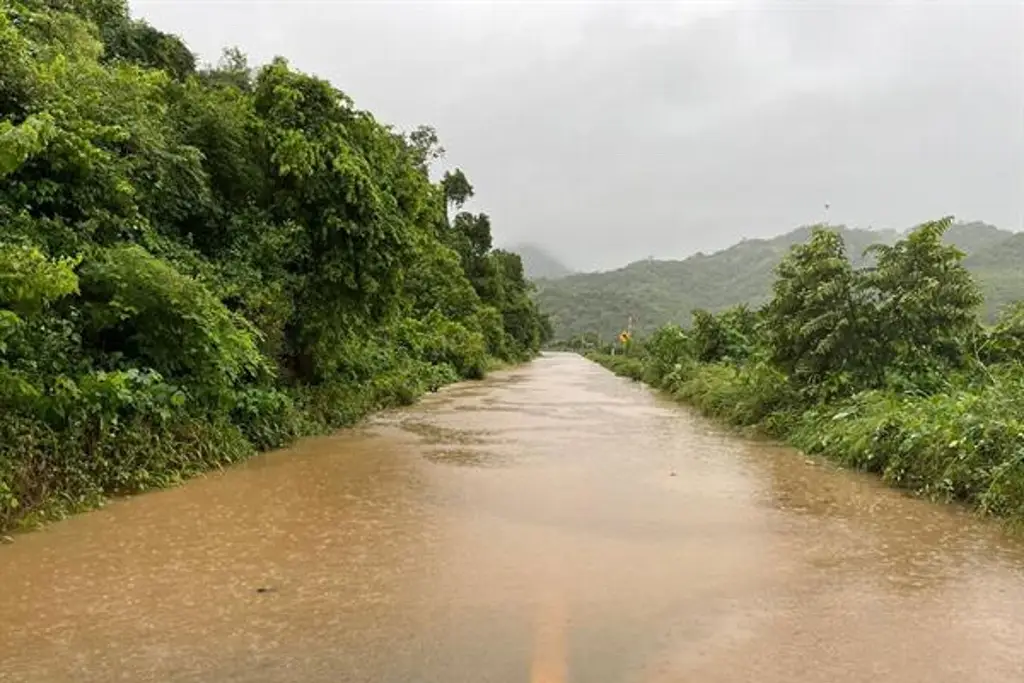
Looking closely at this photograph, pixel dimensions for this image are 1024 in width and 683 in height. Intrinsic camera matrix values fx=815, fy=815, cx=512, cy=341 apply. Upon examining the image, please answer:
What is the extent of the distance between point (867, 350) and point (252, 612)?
435 inches

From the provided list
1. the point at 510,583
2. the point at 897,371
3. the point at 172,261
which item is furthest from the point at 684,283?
the point at 510,583

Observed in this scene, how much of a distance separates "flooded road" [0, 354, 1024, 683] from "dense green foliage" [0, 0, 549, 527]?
833mm

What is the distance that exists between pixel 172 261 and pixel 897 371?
10580mm

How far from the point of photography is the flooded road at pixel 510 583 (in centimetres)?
417

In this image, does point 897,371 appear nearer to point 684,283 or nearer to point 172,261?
point 172,261

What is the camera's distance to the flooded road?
417 cm

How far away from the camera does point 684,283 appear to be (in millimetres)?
152875

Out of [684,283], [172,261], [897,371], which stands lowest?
[897,371]

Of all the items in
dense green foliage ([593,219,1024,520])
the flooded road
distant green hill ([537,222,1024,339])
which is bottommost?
the flooded road

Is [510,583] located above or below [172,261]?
below

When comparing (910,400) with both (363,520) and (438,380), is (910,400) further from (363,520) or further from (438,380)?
(438,380)

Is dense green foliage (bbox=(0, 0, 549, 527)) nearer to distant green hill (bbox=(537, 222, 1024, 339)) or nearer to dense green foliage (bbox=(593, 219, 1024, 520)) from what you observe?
dense green foliage (bbox=(593, 219, 1024, 520))

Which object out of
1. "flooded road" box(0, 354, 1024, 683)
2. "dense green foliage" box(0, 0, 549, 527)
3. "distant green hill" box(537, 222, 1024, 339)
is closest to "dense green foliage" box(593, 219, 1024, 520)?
"flooded road" box(0, 354, 1024, 683)

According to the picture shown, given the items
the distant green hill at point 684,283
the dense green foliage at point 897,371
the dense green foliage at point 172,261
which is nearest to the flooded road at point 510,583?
the dense green foliage at point 897,371
